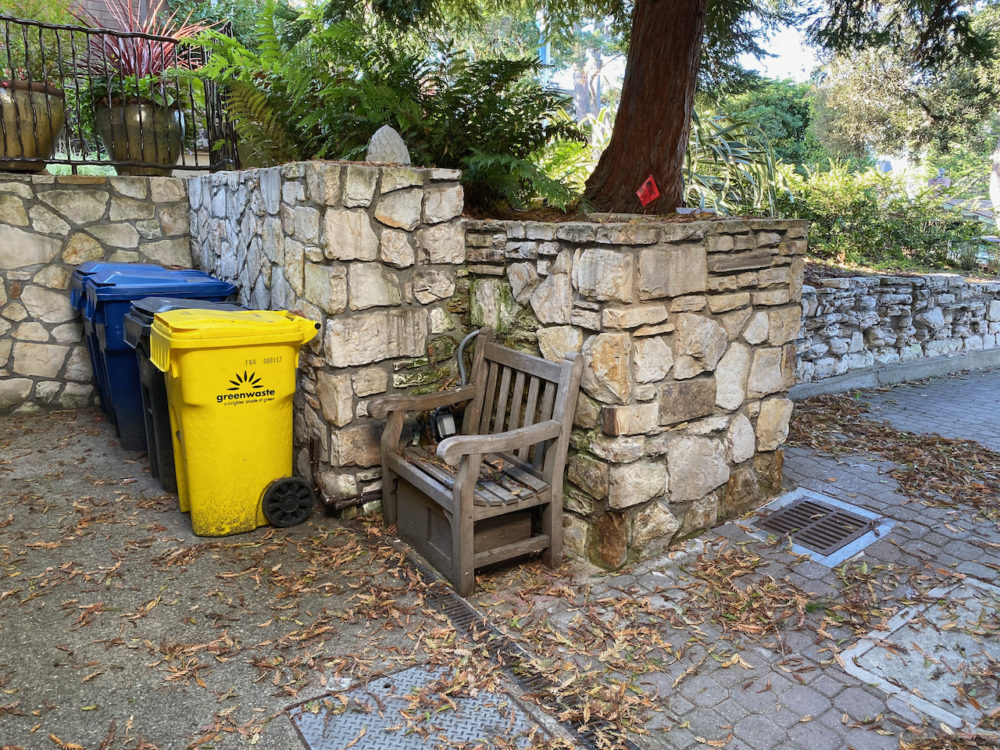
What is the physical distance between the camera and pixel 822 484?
423cm

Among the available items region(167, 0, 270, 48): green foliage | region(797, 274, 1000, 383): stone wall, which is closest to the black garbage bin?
region(797, 274, 1000, 383): stone wall

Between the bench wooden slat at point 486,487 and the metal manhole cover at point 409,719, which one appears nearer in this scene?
the metal manhole cover at point 409,719

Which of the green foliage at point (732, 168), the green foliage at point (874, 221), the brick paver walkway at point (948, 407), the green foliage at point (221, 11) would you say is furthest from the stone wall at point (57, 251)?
the green foliage at point (221, 11)

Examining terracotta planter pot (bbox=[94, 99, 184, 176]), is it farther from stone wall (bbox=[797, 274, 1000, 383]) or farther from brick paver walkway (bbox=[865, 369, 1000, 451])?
brick paver walkway (bbox=[865, 369, 1000, 451])

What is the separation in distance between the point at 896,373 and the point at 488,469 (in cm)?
512

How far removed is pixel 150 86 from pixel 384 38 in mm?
2109

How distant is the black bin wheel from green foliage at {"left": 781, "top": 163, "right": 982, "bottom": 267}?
651 centimetres

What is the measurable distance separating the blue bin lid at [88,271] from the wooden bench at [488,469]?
2386 millimetres

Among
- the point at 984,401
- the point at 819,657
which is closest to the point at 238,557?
the point at 819,657

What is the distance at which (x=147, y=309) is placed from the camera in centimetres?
377

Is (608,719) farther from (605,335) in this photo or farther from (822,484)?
(822,484)

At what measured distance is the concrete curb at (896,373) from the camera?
612 cm

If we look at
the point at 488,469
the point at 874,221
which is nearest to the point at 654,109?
the point at 488,469

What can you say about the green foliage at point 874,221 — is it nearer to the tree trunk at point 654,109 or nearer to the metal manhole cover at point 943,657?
the tree trunk at point 654,109
